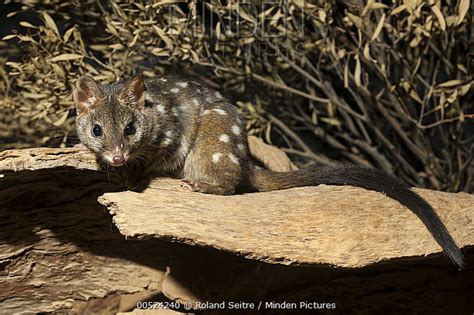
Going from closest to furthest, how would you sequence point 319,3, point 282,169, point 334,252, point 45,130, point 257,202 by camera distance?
point 334,252 < point 257,202 < point 319,3 < point 282,169 < point 45,130

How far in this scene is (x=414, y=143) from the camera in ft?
18.3

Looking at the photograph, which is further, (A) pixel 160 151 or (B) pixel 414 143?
(B) pixel 414 143

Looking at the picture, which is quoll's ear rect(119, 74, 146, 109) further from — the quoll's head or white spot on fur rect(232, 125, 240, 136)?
white spot on fur rect(232, 125, 240, 136)

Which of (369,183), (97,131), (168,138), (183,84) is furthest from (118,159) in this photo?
(369,183)

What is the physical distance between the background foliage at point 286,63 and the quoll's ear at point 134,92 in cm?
69

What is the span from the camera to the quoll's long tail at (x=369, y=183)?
11.3 ft

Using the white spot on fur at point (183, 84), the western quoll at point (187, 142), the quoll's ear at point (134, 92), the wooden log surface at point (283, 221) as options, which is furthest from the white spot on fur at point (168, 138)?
the wooden log surface at point (283, 221)

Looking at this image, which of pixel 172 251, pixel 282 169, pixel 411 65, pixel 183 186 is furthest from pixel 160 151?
pixel 411 65

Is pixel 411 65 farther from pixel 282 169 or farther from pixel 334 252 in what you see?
pixel 334 252

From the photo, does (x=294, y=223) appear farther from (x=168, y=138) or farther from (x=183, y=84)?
(x=183, y=84)

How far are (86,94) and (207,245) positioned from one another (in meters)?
1.29

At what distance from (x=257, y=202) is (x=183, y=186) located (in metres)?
0.58

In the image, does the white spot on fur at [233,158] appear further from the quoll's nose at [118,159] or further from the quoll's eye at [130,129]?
the quoll's nose at [118,159]

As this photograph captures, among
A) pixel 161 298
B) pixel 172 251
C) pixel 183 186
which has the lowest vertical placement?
pixel 161 298
